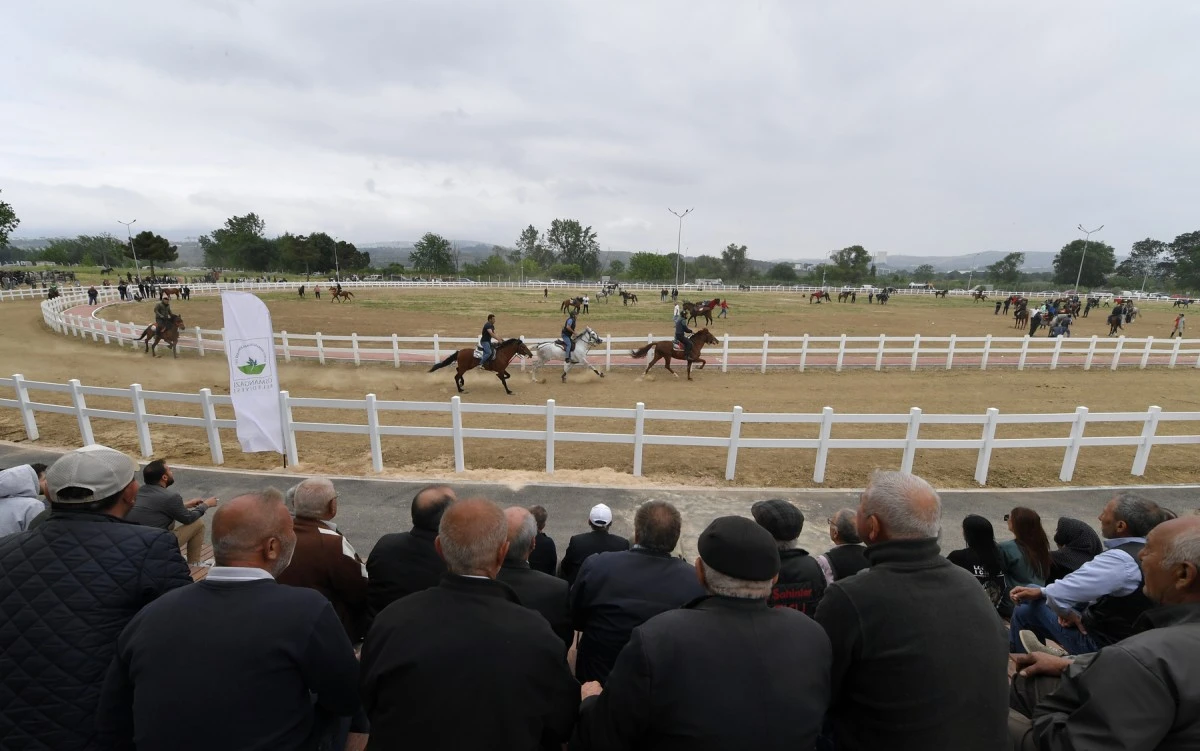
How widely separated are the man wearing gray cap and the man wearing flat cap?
1.97 metres

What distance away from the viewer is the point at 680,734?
6.14 ft

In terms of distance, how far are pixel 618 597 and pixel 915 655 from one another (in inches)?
51.2

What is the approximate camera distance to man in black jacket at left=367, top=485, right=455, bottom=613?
124 inches

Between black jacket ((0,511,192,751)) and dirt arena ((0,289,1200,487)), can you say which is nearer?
black jacket ((0,511,192,751))

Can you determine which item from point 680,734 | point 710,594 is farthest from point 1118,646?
point 680,734

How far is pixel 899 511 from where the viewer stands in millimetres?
2322

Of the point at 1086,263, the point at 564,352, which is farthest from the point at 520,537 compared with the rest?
the point at 1086,263

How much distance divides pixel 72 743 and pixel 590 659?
7.05 feet

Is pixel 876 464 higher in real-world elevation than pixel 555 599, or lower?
lower

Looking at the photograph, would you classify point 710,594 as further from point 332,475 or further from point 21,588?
point 332,475

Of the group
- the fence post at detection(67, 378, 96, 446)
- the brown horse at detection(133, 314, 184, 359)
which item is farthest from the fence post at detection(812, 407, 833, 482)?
the brown horse at detection(133, 314, 184, 359)

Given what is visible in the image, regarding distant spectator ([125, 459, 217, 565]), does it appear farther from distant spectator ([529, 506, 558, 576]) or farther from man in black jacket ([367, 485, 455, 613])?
distant spectator ([529, 506, 558, 576])

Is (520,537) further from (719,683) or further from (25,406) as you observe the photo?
(25,406)

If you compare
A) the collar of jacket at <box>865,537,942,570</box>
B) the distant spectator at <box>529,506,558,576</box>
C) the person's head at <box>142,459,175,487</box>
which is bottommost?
the distant spectator at <box>529,506,558,576</box>
